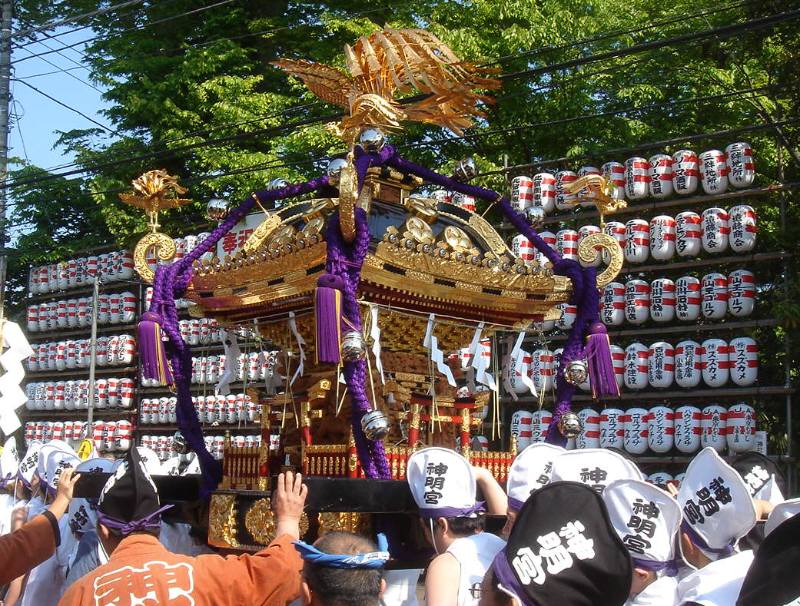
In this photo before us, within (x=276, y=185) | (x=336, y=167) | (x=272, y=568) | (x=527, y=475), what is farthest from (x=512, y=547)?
(x=276, y=185)

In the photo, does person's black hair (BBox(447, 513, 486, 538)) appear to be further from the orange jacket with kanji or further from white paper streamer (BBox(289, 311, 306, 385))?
white paper streamer (BBox(289, 311, 306, 385))

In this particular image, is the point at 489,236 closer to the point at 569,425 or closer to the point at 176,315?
the point at 569,425

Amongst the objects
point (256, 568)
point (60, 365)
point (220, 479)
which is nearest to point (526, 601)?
point (256, 568)

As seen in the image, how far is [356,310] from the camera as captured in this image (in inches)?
210

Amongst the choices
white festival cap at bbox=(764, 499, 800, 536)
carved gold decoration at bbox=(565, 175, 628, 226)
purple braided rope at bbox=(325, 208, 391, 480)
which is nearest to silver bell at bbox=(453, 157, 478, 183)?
carved gold decoration at bbox=(565, 175, 628, 226)

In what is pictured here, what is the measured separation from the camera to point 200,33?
18156mm

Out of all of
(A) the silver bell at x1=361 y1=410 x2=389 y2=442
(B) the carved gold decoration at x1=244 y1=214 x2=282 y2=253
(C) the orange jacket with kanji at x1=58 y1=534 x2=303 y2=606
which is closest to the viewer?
(C) the orange jacket with kanji at x1=58 y1=534 x2=303 y2=606

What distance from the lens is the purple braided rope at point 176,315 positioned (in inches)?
247

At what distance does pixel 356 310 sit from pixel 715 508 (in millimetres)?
2636

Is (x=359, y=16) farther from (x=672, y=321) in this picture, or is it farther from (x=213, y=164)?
(x=672, y=321)

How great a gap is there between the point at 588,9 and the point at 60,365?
458 inches

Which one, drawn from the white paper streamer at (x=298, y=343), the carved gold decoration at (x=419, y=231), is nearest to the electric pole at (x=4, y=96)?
the white paper streamer at (x=298, y=343)

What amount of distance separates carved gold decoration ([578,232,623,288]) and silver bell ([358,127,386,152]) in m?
1.59

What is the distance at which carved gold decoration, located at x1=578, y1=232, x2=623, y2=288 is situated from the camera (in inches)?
249
